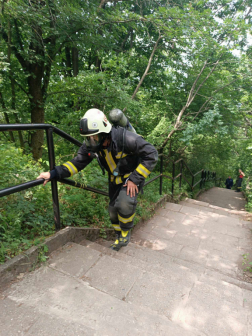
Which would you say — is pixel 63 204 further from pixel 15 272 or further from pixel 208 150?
pixel 208 150

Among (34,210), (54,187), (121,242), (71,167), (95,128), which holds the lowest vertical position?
(121,242)

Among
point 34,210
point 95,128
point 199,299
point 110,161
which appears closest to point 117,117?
point 95,128

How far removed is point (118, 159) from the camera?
2389 mm

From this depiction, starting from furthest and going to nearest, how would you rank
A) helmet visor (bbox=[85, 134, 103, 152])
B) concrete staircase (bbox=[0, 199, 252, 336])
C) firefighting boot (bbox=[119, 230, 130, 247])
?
firefighting boot (bbox=[119, 230, 130, 247]) → helmet visor (bbox=[85, 134, 103, 152]) → concrete staircase (bbox=[0, 199, 252, 336])

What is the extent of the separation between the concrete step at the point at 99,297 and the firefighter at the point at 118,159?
660mm

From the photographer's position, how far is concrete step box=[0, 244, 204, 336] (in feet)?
4.32

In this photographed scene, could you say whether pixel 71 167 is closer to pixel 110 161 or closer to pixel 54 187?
pixel 54 187

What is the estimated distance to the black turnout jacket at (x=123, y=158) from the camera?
7.35 feet

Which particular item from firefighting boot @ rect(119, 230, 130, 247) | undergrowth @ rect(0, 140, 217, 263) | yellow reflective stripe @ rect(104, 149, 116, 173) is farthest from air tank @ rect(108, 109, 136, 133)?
firefighting boot @ rect(119, 230, 130, 247)

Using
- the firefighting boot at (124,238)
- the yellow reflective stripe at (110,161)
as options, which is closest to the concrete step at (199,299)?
the firefighting boot at (124,238)

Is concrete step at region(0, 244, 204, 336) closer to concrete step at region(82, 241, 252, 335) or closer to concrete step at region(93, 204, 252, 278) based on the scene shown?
concrete step at region(82, 241, 252, 335)

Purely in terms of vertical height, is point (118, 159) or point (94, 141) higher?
point (94, 141)

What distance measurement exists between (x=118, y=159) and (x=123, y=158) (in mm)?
61

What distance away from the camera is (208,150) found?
10.2 m
